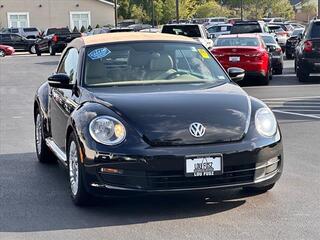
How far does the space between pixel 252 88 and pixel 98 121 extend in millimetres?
11942

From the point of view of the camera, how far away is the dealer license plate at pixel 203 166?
5715mm

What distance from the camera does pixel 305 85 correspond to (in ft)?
58.4

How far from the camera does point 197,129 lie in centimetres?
581

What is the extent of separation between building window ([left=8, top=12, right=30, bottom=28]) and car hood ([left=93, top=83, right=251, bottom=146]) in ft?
212

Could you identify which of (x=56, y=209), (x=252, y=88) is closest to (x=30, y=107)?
(x=252, y=88)

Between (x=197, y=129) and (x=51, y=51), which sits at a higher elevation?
(x=197, y=129)

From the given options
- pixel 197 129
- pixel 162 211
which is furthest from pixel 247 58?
pixel 197 129

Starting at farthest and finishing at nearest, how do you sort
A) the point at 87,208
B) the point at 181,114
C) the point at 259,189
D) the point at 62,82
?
the point at 62,82, the point at 259,189, the point at 87,208, the point at 181,114

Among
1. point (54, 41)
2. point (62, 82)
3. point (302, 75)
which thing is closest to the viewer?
point (62, 82)

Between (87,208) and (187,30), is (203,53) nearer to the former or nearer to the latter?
(87,208)

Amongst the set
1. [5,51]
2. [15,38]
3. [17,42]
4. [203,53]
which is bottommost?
[5,51]

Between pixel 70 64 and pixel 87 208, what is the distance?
214cm

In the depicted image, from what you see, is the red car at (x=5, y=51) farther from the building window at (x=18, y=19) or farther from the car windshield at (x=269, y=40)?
the building window at (x=18, y=19)

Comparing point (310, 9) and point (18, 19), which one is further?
point (310, 9)
